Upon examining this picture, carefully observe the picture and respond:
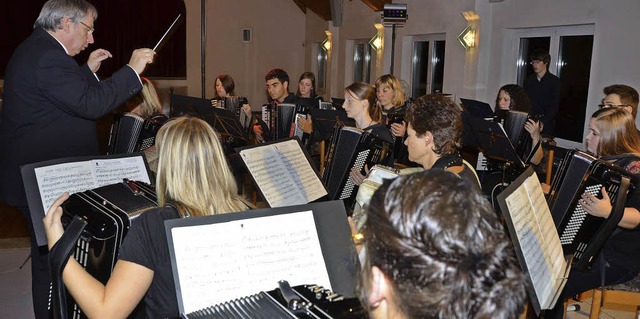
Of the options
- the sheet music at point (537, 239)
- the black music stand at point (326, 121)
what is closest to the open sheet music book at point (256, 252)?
the sheet music at point (537, 239)

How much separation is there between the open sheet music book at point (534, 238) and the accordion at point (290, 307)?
2.61 feet

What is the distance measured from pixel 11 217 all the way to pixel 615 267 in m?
5.40

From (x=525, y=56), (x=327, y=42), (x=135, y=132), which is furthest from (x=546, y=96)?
(x=327, y=42)

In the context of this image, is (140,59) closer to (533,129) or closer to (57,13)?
(57,13)

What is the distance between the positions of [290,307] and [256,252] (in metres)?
0.47

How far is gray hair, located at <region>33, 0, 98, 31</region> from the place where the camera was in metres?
2.76

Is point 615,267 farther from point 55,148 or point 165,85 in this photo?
point 165,85

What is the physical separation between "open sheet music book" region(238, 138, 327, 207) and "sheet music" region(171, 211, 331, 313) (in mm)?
1334

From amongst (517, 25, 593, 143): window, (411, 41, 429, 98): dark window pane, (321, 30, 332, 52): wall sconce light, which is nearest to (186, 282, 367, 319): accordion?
(517, 25, 593, 143): window

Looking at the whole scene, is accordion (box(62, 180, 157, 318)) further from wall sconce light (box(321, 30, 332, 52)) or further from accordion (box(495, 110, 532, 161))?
wall sconce light (box(321, 30, 332, 52))

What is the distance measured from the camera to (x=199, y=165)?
6.72ft

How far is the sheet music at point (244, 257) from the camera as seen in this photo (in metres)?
1.64

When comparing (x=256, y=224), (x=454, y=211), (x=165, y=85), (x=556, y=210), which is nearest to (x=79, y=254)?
(x=256, y=224)

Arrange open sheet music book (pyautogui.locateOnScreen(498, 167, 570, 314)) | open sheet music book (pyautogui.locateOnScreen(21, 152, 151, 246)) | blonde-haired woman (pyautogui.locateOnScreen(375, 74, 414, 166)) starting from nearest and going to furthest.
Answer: open sheet music book (pyautogui.locateOnScreen(498, 167, 570, 314)) < open sheet music book (pyautogui.locateOnScreen(21, 152, 151, 246)) < blonde-haired woman (pyautogui.locateOnScreen(375, 74, 414, 166))
